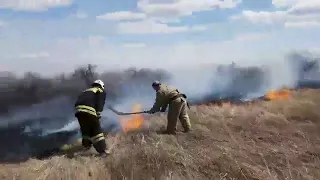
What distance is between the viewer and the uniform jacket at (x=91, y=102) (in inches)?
393

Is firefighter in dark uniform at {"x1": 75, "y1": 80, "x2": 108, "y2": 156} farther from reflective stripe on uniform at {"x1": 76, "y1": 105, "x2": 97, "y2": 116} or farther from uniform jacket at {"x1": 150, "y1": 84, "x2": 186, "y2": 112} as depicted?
uniform jacket at {"x1": 150, "y1": 84, "x2": 186, "y2": 112}

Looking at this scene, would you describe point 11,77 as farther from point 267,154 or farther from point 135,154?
point 267,154

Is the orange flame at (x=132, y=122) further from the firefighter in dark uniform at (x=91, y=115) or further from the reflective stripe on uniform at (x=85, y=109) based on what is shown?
the reflective stripe on uniform at (x=85, y=109)

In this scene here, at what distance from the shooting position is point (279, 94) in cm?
1780

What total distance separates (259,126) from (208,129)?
141 centimetres

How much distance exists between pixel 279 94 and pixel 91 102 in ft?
32.3

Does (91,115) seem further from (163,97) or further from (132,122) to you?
(132,122)

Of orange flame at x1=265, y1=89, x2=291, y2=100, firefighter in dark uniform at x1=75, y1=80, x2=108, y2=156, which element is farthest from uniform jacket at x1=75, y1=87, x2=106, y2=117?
orange flame at x1=265, y1=89, x2=291, y2=100

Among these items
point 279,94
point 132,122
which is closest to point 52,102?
point 132,122

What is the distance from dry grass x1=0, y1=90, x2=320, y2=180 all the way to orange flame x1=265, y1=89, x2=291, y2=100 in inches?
161

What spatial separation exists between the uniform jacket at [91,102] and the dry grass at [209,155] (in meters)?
1.01

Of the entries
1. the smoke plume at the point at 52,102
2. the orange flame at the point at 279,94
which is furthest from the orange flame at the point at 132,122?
the orange flame at the point at 279,94

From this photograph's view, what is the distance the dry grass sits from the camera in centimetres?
846

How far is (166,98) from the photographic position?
11.7m
